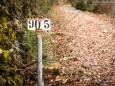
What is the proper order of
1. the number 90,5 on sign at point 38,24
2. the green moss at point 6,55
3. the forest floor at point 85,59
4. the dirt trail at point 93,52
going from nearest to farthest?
the number 90,5 on sign at point 38,24, the green moss at point 6,55, the forest floor at point 85,59, the dirt trail at point 93,52

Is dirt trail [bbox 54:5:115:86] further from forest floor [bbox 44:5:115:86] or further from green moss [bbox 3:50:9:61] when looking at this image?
green moss [bbox 3:50:9:61]

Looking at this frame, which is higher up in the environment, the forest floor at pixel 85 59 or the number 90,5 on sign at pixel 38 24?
the number 90,5 on sign at pixel 38 24

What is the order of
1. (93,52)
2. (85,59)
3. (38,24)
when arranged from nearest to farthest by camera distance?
(38,24) → (85,59) → (93,52)

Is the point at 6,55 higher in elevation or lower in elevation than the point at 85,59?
higher

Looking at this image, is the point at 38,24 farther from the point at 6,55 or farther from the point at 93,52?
the point at 93,52

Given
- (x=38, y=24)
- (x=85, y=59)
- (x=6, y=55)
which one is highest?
(x=38, y=24)

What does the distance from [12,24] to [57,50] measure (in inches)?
120

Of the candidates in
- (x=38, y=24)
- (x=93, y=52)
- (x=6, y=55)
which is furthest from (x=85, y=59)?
(x=38, y=24)

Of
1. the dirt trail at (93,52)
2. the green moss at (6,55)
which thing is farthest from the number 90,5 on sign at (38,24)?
the green moss at (6,55)

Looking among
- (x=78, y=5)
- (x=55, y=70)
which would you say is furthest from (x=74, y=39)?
(x=78, y=5)

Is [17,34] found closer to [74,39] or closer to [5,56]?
[5,56]

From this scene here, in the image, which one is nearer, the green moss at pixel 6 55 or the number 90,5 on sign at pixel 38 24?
the number 90,5 on sign at pixel 38 24

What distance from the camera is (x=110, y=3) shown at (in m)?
20.1

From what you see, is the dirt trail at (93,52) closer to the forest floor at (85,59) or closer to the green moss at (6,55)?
the forest floor at (85,59)
